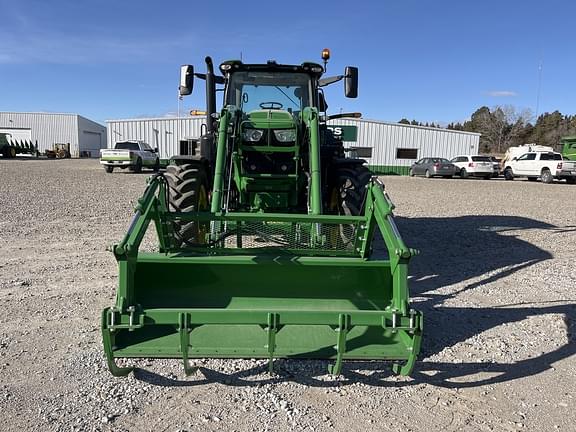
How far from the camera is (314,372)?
3.34 metres

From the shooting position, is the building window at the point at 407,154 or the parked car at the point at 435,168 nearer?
the parked car at the point at 435,168

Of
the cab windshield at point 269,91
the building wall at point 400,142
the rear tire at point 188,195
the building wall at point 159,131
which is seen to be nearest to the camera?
the rear tire at point 188,195

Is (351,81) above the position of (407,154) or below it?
above

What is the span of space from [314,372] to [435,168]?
88.4 feet

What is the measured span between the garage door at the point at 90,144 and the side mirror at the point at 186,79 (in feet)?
187

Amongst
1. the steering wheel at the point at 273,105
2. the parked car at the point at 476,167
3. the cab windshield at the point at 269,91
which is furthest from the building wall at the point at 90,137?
the steering wheel at the point at 273,105

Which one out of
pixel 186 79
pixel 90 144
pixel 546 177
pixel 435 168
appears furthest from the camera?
pixel 90 144

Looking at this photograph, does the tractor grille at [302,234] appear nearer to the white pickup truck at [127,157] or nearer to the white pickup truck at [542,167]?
the white pickup truck at [127,157]

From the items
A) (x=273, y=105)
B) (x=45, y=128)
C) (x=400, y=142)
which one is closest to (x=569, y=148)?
(x=400, y=142)

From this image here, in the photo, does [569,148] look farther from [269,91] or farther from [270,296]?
[270,296]

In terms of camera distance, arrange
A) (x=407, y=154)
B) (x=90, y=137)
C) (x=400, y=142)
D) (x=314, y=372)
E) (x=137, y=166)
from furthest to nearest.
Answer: (x=90, y=137), (x=407, y=154), (x=400, y=142), (x=137, y=166), (x=314, y=372)

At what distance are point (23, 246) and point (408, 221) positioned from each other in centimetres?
729

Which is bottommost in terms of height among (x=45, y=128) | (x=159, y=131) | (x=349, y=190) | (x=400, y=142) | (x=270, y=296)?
(x=270, y=296)

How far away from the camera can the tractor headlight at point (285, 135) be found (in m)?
5.61
